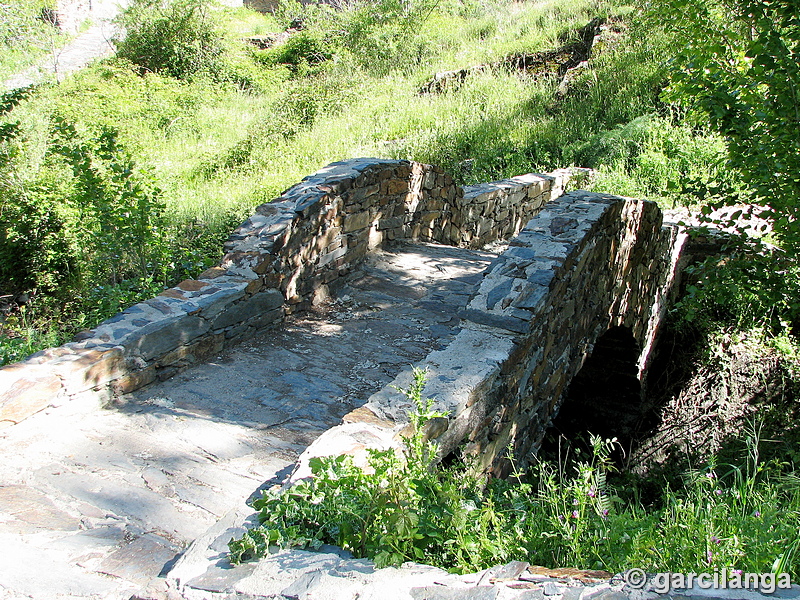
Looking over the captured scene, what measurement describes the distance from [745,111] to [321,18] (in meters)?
16.2

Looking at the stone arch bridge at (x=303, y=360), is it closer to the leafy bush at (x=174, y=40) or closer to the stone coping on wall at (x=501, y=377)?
the stone coping on wall at (x=501, y=377)

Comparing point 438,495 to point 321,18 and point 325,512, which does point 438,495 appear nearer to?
point 325,512

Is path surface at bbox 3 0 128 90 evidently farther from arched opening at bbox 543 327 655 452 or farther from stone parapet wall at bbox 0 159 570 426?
arched opening at bbox 543 327 655 452

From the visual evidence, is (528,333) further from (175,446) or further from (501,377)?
(175,446)

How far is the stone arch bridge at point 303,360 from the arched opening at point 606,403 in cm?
23

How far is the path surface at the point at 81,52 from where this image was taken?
47.1 feet

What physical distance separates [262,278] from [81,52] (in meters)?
18.0

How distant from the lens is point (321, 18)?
18156 mm

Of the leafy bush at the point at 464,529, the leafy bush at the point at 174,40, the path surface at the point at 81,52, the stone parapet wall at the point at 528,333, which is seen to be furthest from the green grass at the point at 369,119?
the leafy bush at the point at 464,529

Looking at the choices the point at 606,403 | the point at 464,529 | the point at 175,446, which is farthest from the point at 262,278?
the point at 606,403

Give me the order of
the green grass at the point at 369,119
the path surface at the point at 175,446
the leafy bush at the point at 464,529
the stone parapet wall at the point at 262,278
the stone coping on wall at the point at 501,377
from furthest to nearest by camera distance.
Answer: the green grass at the point at 369,119, the stone parapet wall at the point at 262,278, the path surface at the point at 175,446, the leafy bush at the point at 464,529, the stone coping on wall at the point at 501,377

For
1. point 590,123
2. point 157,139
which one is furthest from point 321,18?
point 590,123

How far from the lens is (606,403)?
7320 millimetres

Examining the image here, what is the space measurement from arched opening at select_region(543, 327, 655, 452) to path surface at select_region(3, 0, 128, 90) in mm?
12945
